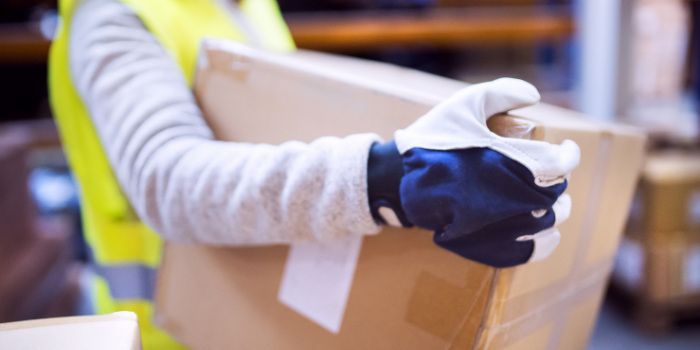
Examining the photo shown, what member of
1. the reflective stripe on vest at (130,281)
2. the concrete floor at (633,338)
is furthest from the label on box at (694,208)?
the reflective stripe on vest at (130,281)

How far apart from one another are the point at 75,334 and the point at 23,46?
1.71m

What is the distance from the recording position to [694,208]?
4.05ft

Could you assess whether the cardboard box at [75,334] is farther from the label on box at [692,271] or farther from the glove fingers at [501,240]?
the label on box at [692,271]

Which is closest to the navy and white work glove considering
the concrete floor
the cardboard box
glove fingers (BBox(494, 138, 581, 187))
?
glove fingers (BBox(494, 138, 581, 187))

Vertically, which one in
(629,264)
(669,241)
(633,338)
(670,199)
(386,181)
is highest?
(386,181)

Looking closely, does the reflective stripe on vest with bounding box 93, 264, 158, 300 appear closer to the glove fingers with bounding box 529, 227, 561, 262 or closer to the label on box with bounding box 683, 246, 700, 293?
the glove fingers with bounding box 529, 227, 561, 262

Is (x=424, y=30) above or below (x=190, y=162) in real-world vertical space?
below

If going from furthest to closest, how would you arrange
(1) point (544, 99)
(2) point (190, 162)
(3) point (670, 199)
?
1. (1) point (544, 99)
2. (3) point (670, 199)
3. (2) point (190, 162)

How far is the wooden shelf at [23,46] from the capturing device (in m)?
1.60

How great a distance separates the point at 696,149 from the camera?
1362mm

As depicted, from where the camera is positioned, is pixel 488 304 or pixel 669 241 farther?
pixel 669 241

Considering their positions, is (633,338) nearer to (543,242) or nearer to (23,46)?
(543,242)

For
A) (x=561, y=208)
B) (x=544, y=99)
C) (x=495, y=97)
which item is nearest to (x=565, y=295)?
(x=561, y=208)

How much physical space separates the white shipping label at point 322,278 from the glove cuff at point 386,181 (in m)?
0.08
